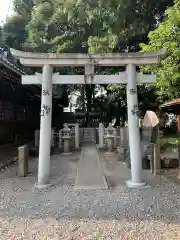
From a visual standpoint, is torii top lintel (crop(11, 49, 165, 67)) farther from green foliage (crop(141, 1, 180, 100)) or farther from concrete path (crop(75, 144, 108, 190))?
concrete path (crop(75, 144, 108, 190))

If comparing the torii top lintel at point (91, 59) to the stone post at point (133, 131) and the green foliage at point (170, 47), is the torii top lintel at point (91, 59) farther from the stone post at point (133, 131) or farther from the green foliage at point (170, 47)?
the green foliage at point (170, 47)

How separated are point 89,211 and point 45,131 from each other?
3.06 metres

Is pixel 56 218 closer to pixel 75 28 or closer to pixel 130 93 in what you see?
pixel 130 93

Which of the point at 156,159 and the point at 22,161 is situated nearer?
the point at 22,161

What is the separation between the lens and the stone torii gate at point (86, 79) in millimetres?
8477

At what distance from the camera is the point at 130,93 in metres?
8.62

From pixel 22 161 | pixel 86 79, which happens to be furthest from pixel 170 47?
pixel 22 161

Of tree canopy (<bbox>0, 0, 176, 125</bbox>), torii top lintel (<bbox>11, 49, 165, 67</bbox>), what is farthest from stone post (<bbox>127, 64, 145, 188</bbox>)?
tree canopy (<bbox>0, 0, 176, 125</bbox>)

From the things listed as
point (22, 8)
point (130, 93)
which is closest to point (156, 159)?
point (130, 93)

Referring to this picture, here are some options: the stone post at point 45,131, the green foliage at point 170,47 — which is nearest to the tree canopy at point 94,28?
the green foliage at point 170,47

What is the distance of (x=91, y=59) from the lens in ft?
28.2

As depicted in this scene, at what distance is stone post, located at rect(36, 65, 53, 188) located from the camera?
27.8 feet

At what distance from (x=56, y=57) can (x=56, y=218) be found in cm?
443

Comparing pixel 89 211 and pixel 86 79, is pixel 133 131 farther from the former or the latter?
pixel 89 211
